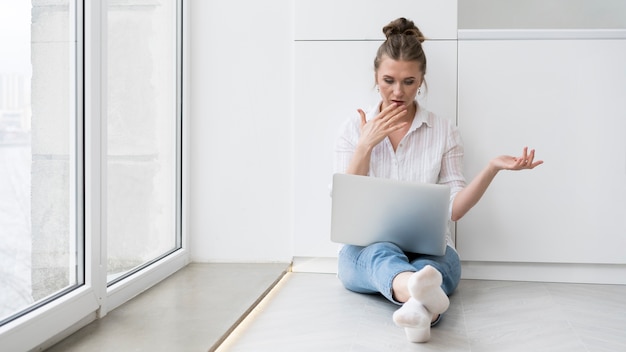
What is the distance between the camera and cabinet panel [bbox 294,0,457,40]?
272cm

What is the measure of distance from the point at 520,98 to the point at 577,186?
0.41 m

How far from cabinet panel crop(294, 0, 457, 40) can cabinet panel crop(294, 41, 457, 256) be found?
4 cm

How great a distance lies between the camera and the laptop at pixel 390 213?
6.73 feet

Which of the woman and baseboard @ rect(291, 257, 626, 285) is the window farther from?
baseboard @ rect(291, 257, 626, 285)

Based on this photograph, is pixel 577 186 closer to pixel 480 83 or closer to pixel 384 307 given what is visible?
pixel 480 83

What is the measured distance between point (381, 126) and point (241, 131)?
732mm

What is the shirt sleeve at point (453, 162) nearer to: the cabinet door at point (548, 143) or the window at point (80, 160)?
the cabinet door at point (548, 143)

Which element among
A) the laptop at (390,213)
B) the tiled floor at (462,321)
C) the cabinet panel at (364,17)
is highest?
the cabinet panel at (364,17)

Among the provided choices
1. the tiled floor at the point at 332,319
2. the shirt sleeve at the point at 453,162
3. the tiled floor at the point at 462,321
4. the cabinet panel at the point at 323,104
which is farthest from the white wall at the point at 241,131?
the shirt sleeve at the point at 453,162

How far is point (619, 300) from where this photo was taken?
92.1 inches

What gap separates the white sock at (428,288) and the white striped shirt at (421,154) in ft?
2.61

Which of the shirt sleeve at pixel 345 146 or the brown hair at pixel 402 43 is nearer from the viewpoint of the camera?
the brown hair at pixel 402 43

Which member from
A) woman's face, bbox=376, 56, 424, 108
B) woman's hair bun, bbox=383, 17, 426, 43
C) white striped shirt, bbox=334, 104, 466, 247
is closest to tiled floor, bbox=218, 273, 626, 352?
white striped shirt, bbox=334, 104, 466, 247

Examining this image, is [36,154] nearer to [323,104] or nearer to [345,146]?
[345,146]
